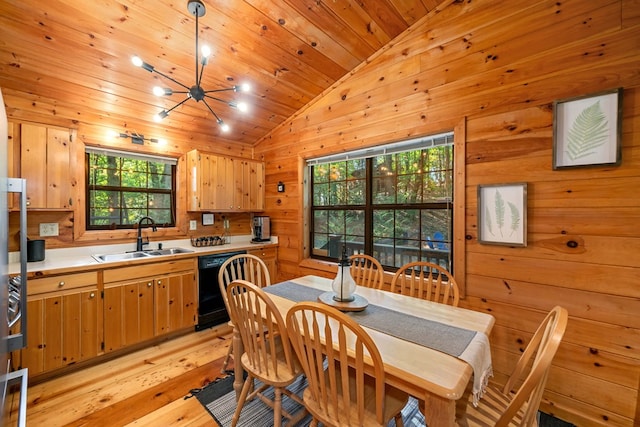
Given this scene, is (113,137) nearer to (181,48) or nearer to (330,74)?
(181,48)

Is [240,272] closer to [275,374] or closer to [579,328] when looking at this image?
[275,374]

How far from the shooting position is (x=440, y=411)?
3.27 feet

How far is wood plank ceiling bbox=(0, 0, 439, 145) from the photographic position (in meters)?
1.99

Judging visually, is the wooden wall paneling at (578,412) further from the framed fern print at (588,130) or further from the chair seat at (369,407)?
the framed fern print at (588,130)

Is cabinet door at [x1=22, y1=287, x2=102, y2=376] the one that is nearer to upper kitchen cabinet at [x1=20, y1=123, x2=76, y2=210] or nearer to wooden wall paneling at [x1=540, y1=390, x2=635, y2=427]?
upper kitchen cabinet at [x1=20, y1=123, x2=76, y2=210]

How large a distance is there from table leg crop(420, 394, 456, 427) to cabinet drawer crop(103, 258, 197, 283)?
2.62 m

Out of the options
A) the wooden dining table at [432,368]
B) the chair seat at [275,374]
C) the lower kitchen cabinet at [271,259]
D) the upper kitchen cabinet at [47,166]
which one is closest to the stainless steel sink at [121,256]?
the upper kitchen cabinet at [47,166]

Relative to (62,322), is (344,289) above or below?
above

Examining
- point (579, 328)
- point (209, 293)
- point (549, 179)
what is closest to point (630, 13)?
point (549, 179)

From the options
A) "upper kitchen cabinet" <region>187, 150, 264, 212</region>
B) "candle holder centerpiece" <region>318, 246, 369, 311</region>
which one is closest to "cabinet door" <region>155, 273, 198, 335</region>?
"upper kitchen cabinet" <region>187, 150, 264, 212</region>

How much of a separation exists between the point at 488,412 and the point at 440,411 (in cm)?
48

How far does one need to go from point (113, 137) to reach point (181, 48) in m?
1.31

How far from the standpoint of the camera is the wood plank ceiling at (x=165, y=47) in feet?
6.54

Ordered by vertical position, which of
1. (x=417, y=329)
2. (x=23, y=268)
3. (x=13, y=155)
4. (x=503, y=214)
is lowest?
(x=417, y=329)
